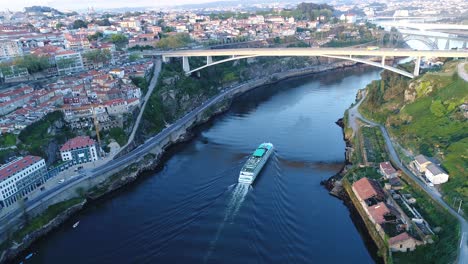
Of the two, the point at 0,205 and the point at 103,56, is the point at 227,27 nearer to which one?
the point at 103,56

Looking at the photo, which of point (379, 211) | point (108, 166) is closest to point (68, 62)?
point (108, 166)

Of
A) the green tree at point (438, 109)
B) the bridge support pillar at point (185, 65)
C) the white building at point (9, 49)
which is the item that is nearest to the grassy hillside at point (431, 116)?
the green tree at point (438, 109)

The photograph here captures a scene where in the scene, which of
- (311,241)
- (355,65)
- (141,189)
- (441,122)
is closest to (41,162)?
(141,189)

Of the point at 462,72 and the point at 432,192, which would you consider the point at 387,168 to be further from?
the point at 462,72

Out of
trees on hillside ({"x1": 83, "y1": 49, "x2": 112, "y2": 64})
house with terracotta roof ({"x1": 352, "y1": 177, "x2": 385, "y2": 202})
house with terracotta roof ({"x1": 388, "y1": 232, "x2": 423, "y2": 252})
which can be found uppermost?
trees on hillside ({"x1": 83, "y1": 49, "x2": 112, "y2": 64})

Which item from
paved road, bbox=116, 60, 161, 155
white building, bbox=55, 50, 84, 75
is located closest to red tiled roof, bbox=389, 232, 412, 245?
paved road, bbox=116, 60, 161, 155

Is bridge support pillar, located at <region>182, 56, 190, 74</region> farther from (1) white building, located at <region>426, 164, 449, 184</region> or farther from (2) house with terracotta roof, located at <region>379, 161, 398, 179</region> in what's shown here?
(1) white building, located at <region>426, 164, 449, 184</region>

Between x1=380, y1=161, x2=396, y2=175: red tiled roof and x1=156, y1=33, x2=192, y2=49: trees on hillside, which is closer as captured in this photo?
x1=380, y1=161, x2=396, y2=175: red tiled roof

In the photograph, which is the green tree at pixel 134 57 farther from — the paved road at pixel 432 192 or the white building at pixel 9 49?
the paved road at pixel 432 192
